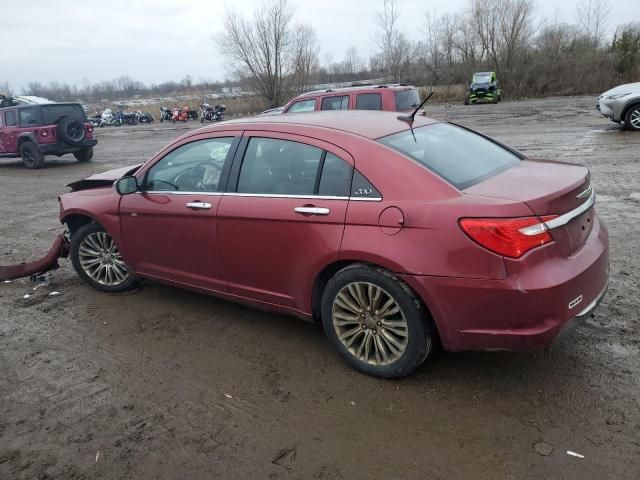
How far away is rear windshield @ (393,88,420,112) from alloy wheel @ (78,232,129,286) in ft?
23.8

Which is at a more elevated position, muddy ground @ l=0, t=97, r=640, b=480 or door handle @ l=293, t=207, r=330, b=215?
door handle @ l=293, t=207, r=330, b=215

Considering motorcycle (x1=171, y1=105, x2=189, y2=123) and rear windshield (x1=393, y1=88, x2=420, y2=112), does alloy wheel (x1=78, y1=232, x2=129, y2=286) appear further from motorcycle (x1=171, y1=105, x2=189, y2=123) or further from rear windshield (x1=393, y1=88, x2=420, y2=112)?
motorcycle (x1=171, y1=105, x2=189, y2=123)

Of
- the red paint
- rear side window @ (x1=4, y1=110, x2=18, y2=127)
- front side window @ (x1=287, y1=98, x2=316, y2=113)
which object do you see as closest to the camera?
the red paint

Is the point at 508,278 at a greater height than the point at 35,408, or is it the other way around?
the point at 508,278

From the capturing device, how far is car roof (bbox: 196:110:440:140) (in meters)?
3.53

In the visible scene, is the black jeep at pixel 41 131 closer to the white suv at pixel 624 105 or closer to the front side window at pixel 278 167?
the front side window at pixel 278 167

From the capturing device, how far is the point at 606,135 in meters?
13.8

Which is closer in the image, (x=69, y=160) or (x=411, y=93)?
(x=411, y=93)

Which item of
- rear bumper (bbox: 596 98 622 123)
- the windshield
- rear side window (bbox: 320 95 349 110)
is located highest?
the windshield

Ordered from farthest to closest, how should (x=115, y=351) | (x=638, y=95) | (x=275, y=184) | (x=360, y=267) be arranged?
1. (x=638, y=95)
2. (x=115, y=351)
3. (x=275, y=184)
4. (x=360, y=267)

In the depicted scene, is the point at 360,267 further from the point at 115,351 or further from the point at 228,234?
the point at 115,351

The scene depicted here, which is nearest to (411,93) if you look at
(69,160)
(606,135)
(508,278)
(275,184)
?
(606,135)

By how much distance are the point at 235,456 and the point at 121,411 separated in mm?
895

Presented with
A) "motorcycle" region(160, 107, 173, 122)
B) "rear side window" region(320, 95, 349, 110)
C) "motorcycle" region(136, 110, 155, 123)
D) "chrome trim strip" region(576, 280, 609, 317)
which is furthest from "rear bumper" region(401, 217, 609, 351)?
"motorcycle" region(136, 110, 155, 123)
